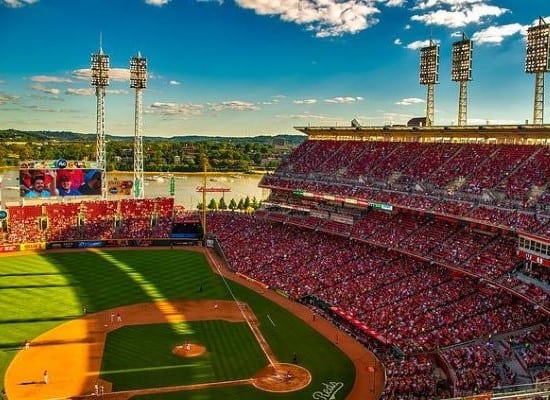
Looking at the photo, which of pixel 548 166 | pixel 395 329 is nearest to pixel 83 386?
pixel 395 329

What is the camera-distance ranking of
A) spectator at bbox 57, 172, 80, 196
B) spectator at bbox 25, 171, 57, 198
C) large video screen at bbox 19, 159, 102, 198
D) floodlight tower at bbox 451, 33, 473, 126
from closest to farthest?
floodlight tower at bbox 451, 33, 473, 126 < large video screen at bbox 19, 159, 102, 198 < spectator at bbox 25, 171, 57, 198 < spectator at bbox 57, 172, 80, 196

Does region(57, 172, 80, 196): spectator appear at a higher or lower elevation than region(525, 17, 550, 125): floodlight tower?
lower

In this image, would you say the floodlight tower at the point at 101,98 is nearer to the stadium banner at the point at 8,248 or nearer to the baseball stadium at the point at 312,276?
the baseball stadium at the point at 312,276

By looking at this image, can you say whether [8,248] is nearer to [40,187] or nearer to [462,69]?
[40,187]

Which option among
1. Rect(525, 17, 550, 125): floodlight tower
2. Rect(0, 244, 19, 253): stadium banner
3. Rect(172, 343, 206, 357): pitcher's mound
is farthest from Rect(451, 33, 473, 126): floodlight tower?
Rect(0, 244, 19, 253): stadium banner

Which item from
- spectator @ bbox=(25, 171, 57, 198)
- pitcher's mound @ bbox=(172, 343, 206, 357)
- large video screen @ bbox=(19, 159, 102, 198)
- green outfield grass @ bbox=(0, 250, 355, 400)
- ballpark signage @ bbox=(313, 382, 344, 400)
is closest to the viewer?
ballpark signage @ bbox=(313, 382, 344, 400)

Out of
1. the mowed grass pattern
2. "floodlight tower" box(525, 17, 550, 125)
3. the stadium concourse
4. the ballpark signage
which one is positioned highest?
"floodlight tower" box(525, 17, 550, 125)

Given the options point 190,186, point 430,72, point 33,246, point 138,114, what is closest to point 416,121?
point 430,72

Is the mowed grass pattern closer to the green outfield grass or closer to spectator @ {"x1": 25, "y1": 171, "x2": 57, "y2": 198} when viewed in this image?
the green outfield grass
